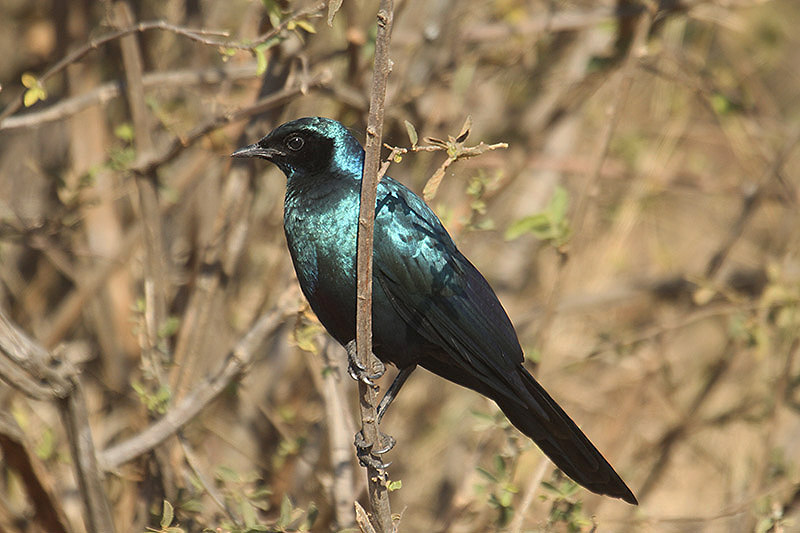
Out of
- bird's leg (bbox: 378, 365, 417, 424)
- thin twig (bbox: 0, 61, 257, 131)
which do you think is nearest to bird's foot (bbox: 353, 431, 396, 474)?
bird's leg (bbox: 378, 365, 417, 424)

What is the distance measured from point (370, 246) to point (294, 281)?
1.27m

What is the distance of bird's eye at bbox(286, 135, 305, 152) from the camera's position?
303 centimetres

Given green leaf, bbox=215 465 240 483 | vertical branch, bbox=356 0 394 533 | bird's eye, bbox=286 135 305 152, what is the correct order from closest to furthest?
vertical branch, bbox=356 0 394 533 → bird's eye, bbox=286 135 305 152 → green leaf, bbox=215 465 240 483

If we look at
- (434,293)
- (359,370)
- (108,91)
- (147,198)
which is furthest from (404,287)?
(108,91)

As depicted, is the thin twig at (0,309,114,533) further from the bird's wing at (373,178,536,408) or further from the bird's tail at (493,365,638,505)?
the bird's tail at (493,365,638,505)

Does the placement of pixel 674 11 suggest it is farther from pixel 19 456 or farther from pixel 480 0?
pixel 19 456

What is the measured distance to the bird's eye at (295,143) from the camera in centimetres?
303

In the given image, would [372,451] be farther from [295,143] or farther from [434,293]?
[295,143]

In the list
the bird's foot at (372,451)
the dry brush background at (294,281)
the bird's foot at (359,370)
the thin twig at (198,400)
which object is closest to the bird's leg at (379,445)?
the bird's foot at (372,451)

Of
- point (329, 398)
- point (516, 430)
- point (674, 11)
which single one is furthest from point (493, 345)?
point (674, 11)

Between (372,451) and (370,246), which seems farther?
(372,451)

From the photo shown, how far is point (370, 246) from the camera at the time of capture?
2.27 m

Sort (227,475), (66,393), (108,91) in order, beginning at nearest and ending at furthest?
1. (66,393)
2. (227,475)
3. (108,91)

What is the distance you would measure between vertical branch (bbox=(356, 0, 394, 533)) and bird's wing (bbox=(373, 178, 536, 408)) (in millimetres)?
430
